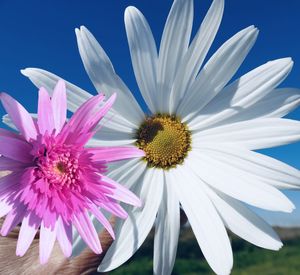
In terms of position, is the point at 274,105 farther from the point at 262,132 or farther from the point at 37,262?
the point at 37,262

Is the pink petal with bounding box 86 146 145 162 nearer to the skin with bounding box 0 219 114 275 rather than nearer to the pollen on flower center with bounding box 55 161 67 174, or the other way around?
the pollen on flower center with bounding box 55 161 67 174

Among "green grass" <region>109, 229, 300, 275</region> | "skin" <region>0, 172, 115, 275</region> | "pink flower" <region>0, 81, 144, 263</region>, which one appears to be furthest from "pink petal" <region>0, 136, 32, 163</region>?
"green grass" <region>109, 229, 300, 275</region>

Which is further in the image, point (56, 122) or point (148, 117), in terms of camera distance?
point (148, 117)

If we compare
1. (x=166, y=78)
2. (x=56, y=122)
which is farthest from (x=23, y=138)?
(x=166, y=78)

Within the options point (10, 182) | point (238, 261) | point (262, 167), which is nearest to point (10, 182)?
point (10, 182)

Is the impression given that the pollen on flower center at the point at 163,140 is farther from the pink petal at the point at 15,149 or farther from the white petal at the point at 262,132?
the pink petal at the point at 15,149

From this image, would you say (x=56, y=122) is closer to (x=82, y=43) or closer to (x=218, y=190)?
(x=82, y=43)

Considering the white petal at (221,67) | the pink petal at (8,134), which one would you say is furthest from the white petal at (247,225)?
the pink petal at (8,134)
